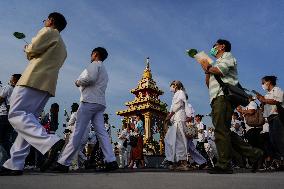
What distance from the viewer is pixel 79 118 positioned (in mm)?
5844

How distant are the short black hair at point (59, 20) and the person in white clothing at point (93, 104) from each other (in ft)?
3.46

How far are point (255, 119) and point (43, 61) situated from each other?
495 centimetres

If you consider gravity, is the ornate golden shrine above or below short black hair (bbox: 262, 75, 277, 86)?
above

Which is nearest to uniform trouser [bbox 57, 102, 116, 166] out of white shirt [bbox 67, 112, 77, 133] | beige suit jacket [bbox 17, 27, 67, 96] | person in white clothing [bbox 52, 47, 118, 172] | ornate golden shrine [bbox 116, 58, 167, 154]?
person in white clothing [bbox 52, 47, 118, 172]

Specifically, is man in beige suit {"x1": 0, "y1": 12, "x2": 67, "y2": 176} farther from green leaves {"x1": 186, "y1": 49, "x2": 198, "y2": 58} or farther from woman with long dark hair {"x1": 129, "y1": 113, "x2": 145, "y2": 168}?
woman with long dark hair {"x1": 129, "y1": 113, "x2": 145, "y2": 168}

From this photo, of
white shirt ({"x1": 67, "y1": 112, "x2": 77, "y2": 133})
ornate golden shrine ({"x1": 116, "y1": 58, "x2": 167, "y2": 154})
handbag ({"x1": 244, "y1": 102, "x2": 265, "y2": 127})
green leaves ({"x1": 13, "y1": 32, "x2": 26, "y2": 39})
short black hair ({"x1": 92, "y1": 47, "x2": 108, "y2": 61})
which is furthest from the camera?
ornate golden shrine ({"x1": 116, "y1": 58, "x2": 167, "y2": 154})

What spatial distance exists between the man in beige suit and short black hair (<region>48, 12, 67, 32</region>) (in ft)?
0.60

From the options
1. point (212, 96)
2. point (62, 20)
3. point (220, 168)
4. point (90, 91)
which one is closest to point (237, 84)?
point (212, 96)

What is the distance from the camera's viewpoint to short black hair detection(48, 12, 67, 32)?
5.02 metres

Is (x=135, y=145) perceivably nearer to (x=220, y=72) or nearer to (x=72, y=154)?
(x=72, y=154)

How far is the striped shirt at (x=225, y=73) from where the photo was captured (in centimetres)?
512

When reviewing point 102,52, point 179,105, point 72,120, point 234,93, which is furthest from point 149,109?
point 234,93

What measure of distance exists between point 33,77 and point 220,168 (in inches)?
111

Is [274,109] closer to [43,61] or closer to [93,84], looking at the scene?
[93,84]
